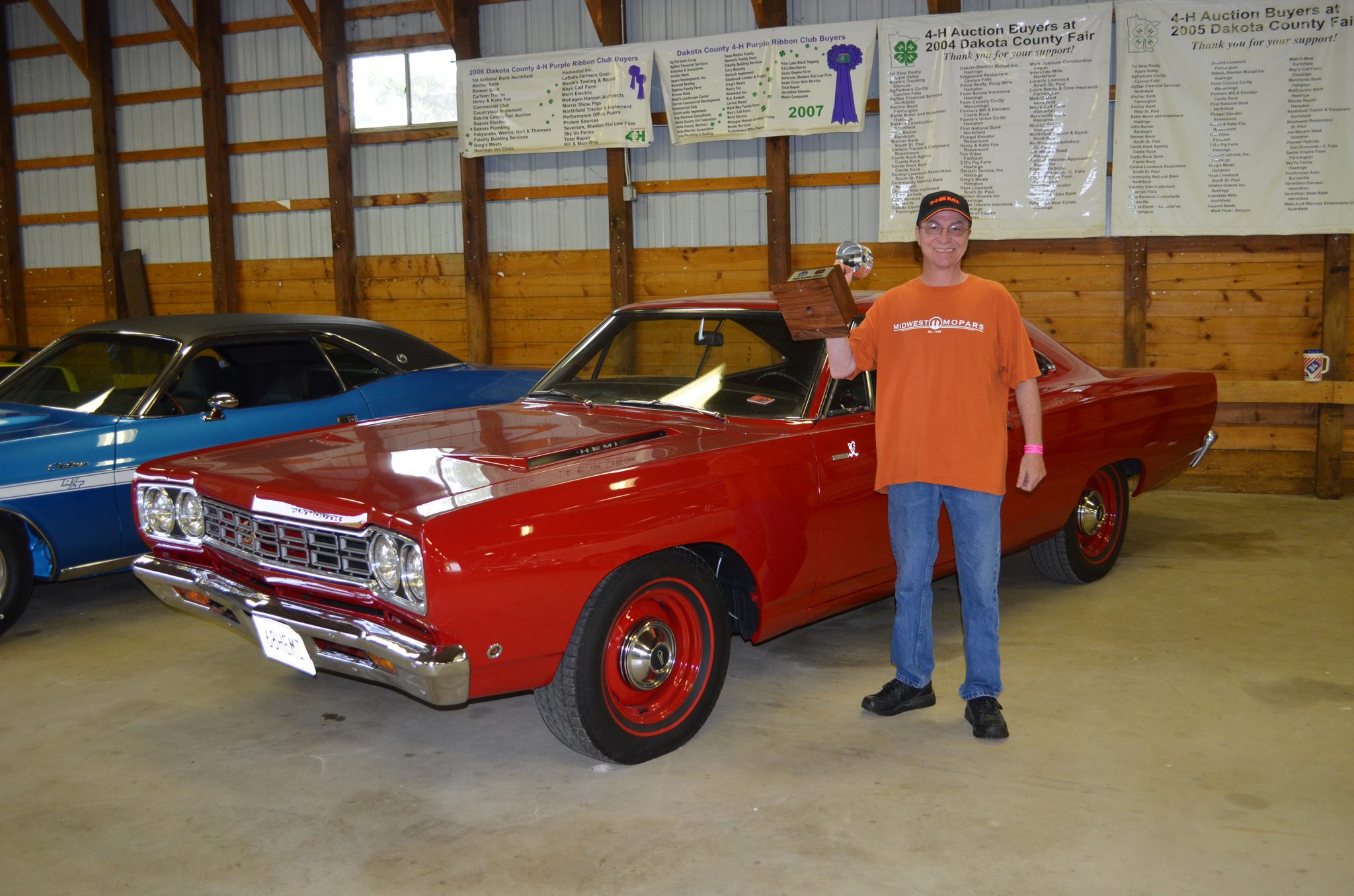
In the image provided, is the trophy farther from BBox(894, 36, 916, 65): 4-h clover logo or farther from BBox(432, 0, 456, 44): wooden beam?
BBox(432, 0, 456, 44): wooden beam

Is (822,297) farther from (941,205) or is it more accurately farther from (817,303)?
(941,205)

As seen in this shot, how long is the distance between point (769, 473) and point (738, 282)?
5.68 m

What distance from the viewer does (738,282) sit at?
930 cm

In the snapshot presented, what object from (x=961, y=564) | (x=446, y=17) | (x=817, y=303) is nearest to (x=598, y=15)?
(x=446, y=17)

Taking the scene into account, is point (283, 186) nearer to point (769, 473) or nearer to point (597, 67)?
point (597, 67)

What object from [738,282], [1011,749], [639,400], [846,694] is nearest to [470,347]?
[738,282]

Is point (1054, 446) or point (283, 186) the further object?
point (283, 186)

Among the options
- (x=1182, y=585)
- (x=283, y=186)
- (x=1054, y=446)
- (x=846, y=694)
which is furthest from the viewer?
(x=283, y=186)

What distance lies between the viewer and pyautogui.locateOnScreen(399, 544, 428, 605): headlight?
3055mm

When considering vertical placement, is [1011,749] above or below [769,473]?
below

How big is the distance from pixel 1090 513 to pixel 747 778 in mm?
2896

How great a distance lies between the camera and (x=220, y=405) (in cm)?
536

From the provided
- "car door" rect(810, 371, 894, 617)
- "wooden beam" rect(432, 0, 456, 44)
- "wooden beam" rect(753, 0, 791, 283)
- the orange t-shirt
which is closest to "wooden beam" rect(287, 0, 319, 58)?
"wooden beam" rect(432, 0, 456, 44)

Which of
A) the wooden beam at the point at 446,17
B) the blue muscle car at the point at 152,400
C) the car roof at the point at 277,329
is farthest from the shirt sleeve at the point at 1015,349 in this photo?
the wooden beam at the point at 446,17
